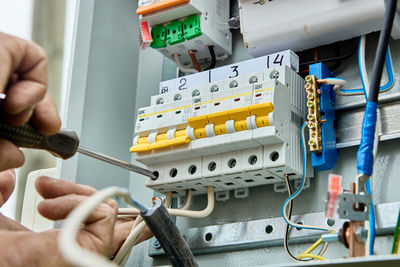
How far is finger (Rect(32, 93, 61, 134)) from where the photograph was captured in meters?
0.94

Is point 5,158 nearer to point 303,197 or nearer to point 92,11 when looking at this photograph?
point 303,197

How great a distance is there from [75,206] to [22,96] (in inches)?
11.4

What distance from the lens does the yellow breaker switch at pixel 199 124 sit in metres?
1.43

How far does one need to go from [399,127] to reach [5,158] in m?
0.88

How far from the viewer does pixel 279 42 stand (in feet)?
4.98

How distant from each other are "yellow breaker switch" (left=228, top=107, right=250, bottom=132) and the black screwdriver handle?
430 mm

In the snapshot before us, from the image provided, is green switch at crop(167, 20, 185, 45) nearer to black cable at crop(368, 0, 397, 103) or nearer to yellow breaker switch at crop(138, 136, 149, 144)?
yellow breaker switch at crop(138, 136, 149, 144)

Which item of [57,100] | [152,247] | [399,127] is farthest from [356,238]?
[57,100]

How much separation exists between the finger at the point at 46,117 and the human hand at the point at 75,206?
162 millimetres

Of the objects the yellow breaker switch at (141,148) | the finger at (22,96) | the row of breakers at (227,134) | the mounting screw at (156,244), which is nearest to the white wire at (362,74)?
the row of breakers at (227,134)

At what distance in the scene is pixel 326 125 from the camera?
136 cm

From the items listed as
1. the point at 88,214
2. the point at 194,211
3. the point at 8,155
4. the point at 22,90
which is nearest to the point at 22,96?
the point at 22,90

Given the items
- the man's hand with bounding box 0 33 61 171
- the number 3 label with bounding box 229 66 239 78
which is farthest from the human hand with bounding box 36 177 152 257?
the number 3 label with bounding box 229 66 239 78

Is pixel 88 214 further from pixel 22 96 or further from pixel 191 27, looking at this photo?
pixel 191 27
